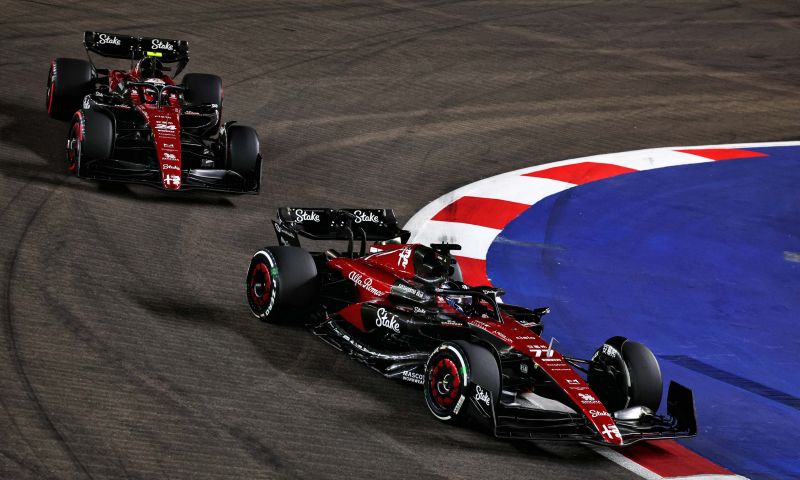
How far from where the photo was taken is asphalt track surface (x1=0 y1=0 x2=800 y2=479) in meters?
7.32

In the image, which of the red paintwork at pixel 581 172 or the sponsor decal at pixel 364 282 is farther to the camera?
the red paintwork at pixel 581 172

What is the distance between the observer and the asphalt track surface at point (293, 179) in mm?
7324

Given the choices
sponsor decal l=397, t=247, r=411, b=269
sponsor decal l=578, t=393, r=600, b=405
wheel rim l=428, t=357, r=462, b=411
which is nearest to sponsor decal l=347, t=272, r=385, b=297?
sponsor decal l=397, t=247, r=411, b=269

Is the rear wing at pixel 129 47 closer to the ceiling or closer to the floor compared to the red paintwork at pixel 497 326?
closer to the ceiling

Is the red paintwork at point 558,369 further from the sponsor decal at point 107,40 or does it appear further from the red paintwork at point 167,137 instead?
the sponsor decal at point 107,40

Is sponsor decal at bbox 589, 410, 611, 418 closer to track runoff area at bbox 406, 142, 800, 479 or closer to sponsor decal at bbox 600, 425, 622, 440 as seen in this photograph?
sponsor decal at bbox 600, 425, 622, 440

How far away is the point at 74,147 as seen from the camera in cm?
1199

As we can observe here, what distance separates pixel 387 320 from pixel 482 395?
137 centimetres

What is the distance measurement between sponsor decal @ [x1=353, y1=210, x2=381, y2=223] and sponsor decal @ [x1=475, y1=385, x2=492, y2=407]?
2779mm

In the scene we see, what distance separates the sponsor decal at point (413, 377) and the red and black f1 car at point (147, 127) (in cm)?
424

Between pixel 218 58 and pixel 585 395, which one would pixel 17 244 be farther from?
pixel 218 58

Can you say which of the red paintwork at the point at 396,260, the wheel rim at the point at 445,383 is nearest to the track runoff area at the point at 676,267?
the wheel rim at the point at 445,383

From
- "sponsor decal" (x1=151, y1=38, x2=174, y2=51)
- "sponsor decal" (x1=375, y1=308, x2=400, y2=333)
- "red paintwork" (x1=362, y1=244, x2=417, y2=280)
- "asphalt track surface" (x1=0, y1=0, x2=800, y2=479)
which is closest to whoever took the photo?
"asphalt track surface" (x1=0, y1=0, x2=800, y2=479)

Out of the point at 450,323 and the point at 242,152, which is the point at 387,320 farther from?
the point at 242,152
